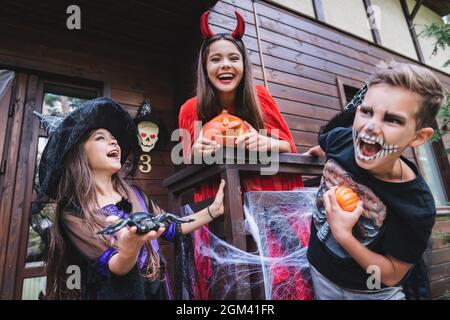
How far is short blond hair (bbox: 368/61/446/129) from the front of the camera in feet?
2.45

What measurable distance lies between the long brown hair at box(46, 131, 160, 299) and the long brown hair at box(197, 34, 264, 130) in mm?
449

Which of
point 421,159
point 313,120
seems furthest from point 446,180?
point 313,120

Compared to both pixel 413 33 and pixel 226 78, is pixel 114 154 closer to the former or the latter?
pixel 226 78

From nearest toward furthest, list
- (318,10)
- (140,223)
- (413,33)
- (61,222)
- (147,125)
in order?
1. (140,223)
2. (61,222)
3. (147,125)
4. (318,10)
5. (413,33)

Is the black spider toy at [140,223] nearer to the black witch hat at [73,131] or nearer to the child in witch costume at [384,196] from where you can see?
the black witch hat at [73,131]

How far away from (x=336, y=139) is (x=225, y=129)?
1.30ft

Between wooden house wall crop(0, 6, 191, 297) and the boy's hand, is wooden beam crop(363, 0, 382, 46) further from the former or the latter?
the boy's hand

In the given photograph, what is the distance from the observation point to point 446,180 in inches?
161

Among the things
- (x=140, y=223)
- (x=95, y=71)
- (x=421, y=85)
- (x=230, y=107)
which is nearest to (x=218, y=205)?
(x=140, y=223)

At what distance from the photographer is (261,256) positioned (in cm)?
91

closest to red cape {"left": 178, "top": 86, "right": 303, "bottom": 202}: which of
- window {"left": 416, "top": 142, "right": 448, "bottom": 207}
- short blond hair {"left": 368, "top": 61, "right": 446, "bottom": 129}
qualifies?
short blond hair {"left": 368, "top": 61, "right": 446, "bottom": 129}

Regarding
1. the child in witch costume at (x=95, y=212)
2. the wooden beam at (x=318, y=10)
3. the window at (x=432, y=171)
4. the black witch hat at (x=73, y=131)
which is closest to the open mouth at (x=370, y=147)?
the child in witch costume at (x=95, y=212)

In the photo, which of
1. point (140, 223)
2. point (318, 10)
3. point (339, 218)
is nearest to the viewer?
point (140, 223)

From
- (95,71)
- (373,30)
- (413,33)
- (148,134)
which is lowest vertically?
(148,134)
